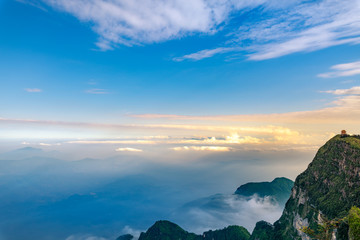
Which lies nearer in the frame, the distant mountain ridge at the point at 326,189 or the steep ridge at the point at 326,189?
the steep ridge at the point at 326,189

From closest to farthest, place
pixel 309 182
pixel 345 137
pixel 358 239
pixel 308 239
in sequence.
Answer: pixel 358 239, pixel 308 239, pixel 345 137, pixel 309 182

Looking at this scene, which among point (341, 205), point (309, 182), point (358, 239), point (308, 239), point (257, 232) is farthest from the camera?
point (257, 232)

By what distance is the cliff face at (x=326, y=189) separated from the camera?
88562mm

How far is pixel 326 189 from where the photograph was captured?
342 ft

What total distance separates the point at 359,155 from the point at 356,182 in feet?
44.9

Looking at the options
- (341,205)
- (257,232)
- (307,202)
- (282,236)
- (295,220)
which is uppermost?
(341,205)

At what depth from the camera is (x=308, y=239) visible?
96.0 m

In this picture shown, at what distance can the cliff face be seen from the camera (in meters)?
88.6

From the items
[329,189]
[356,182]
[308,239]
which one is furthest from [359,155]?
[308,239]

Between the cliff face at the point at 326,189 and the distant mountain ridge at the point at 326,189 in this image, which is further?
the distant mountain ridge at the point at 326,189

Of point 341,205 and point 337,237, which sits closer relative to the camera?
point 337,237

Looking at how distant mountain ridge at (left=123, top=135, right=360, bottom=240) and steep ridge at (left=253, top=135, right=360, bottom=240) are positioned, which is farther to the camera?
distant mountain ridge at (left=123, top=135, right=360, bottom=240)

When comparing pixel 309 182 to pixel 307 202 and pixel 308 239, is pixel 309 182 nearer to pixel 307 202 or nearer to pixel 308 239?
pixel 307 202

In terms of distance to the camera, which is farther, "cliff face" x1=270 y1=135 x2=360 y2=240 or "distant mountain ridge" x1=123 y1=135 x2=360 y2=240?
"distant mountain ridge" x1=123 y1=135 x2=360 y2=240
